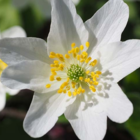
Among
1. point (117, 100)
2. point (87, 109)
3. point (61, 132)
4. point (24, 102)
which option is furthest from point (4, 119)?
point (117, 100)

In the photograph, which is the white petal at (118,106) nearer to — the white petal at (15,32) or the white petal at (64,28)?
the white petal at (64,28)

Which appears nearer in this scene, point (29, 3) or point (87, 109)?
point (87, 109)

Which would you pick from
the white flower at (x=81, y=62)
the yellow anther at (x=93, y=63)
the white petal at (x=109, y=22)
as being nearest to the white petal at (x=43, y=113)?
the white flower at (x=81, y=62)

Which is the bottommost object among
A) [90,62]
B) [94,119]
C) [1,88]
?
[1,88]

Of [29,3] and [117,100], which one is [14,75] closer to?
[117,100]

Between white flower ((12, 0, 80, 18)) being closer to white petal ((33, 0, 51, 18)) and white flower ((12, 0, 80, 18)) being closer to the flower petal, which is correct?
white petal ((33, 0, 51, 18))
